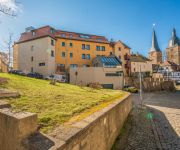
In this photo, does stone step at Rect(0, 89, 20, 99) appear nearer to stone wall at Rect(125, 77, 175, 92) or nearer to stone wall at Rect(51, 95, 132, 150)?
stone wall at Rect(51, 95, 132, 150)

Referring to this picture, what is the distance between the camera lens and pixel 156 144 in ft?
23.9

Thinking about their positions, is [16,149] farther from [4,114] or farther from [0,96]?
[0,96]

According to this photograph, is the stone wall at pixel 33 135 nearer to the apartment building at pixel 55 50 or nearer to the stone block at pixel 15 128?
the stone block at pixel 15 128

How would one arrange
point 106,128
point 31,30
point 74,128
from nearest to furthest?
point 74,128 < point 106,128 < point 31,30

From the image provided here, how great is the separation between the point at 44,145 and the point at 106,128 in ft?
11.2

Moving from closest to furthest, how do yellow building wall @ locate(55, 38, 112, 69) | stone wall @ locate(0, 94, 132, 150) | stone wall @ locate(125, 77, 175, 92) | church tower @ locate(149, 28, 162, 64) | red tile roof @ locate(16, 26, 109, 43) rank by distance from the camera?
stone wall @ locate(0, 94, 132, 150) < red tile roof @ locate(16, 26, 109, 43) < stone wall @ locate(125, 77, 175, 92) < yellow building wall @ locate(55, 38, 112, 69) < church tower @ locate(149, 28, 162, 64)

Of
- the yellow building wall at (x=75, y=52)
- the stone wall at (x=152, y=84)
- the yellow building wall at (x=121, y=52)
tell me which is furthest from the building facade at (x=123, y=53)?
the stone wall at (x=152, y=84)

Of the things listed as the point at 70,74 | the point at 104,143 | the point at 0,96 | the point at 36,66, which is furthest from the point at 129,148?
the point at 36,66

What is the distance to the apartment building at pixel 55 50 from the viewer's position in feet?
110

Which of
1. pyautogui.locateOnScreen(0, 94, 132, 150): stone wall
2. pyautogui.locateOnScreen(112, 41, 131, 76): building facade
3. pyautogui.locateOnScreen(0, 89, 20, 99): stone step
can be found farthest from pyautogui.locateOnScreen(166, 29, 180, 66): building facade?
pyautogui.locateOnScreen(0, 94, 132, 150): stone wall

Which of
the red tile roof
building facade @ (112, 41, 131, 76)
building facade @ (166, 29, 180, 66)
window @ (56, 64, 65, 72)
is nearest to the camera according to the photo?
the red tile roof

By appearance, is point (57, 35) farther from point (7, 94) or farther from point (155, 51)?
point (155, 51)

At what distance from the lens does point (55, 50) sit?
3628 cm

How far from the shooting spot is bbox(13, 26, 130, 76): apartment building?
33594mm
